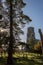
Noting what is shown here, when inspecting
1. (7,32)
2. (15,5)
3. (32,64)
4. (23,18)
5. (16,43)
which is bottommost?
(32,64)

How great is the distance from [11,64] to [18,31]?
4.99 m

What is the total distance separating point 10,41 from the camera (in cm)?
2512

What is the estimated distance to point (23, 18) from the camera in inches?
1068

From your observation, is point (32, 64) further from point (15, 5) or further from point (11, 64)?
point (15, 5)

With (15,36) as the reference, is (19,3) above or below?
above

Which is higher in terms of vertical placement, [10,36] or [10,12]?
[10,12]

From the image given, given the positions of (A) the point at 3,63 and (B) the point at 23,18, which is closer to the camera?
(A) the point at 3,63

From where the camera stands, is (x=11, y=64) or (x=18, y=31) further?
(x=18, y=31)

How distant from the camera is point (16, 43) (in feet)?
84.1

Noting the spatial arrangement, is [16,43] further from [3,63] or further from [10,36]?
[3,63]

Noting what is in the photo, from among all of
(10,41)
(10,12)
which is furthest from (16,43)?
(10,12)

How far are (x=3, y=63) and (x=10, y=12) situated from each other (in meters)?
7.44

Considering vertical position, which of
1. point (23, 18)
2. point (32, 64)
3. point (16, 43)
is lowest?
point (32, 64)

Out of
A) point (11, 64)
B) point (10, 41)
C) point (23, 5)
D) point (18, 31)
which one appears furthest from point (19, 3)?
point (11, 64)
